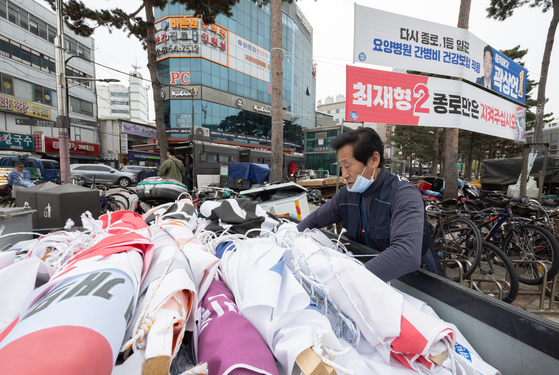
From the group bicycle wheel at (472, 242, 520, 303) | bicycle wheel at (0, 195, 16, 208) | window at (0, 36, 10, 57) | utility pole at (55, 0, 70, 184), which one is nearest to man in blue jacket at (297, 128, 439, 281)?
bicycle wheel at (472, 242, 520, 303)

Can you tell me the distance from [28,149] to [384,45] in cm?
2914

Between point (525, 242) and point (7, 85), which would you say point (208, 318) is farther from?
point (7, 85)

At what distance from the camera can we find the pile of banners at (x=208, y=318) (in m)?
0.49

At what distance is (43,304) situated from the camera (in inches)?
22.0

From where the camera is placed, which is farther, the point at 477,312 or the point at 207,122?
the point at 207,122

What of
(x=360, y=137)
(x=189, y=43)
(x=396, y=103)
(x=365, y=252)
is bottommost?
(x=365, y=252)

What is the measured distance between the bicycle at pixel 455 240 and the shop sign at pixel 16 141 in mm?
29108

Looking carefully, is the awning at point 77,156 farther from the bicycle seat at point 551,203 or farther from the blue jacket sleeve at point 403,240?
the bicycle seat at point 551,203

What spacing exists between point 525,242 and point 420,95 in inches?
110

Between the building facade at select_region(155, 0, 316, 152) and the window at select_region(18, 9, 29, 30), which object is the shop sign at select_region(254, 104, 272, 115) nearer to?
the building facade at select_region(155, 0, 316, 152)

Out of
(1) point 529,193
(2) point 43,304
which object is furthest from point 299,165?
(2) point 43,304

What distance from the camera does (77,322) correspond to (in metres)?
0.50

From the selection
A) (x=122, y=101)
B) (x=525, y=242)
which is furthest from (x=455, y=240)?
(x=122, y=101)

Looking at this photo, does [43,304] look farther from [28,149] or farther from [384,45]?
[28,149]
